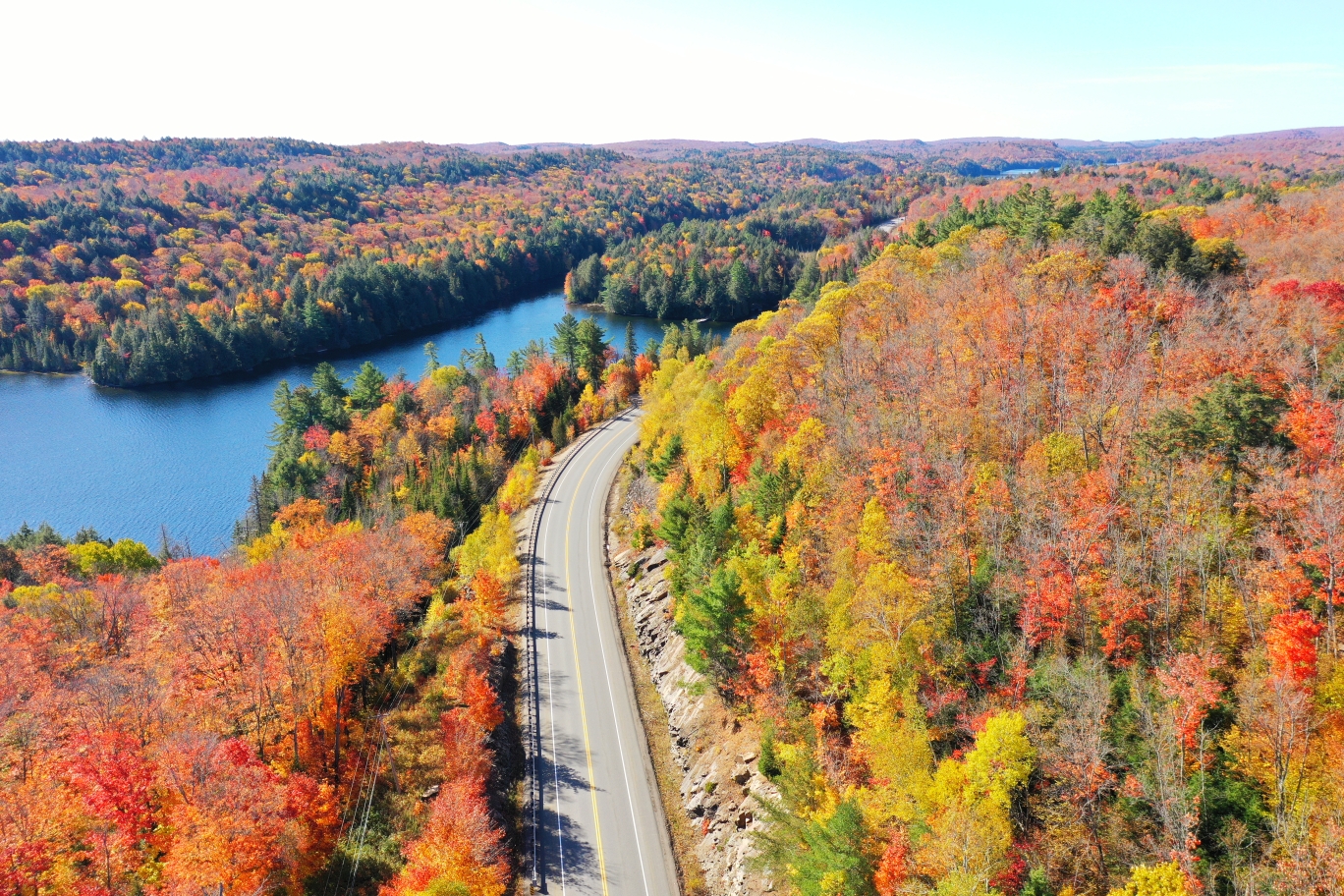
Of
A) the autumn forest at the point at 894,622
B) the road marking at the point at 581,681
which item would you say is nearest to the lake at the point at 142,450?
the autumn forest at the point at 894,622

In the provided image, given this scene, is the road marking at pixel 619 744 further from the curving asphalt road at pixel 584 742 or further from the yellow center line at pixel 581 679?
the yellow center line at pixel 581 679

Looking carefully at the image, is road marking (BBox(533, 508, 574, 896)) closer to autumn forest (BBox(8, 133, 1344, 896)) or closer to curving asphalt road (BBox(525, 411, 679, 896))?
curving asphalt road (BBox(525, 411, 679, 896))

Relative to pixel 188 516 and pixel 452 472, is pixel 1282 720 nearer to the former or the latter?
pixel 452 472

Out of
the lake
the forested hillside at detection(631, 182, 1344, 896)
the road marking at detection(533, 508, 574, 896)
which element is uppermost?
the forested hillside at detection(631, 182, 1344, 896)

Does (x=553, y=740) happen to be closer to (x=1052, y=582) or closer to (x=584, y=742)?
(x=584, y=742)

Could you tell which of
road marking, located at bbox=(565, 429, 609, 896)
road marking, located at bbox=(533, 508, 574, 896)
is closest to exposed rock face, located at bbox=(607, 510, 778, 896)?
road marking, located at bbox=(565, 429, 609, 896)

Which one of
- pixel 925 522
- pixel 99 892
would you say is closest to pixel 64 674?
pixel 99 892
